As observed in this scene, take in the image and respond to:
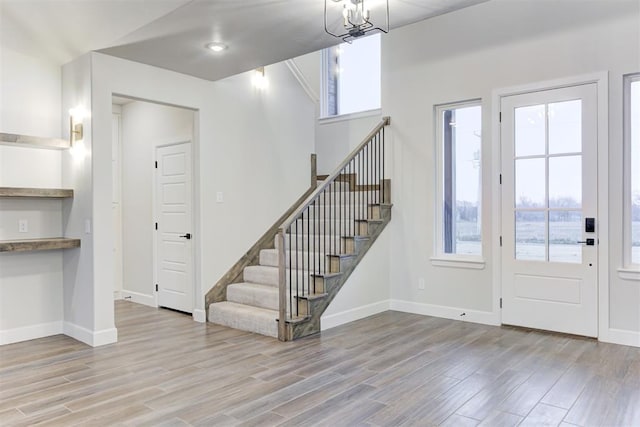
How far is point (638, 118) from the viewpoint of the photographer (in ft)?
12.6

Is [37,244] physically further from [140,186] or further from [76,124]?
[140,186]

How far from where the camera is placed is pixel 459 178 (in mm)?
4957

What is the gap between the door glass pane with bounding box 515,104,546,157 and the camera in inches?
170

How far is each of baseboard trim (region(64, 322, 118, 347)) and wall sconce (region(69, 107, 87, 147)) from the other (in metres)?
1.74

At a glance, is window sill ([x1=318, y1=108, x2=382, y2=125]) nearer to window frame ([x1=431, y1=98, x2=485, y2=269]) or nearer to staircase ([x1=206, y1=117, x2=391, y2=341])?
staircase ([x1=206, y1=117, x2=391, y2=341])

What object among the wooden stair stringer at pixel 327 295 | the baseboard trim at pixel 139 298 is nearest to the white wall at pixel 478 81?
the wooden stair stringer at pixel 327 295

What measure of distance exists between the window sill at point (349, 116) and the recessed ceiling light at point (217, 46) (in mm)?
2737

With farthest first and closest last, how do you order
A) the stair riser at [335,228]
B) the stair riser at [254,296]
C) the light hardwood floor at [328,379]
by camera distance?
the stair riser at [335,228] < the stair riser at [254,296] < the light hardwood floor at [328,379]

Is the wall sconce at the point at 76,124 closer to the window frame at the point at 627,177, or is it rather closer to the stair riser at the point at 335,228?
the stair riser at the point at 335,228

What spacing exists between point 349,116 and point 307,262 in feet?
8.42

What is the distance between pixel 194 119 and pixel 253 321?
7.44 ft

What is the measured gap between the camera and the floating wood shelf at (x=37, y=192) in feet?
12.8

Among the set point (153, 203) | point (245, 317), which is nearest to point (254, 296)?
point (245, 317)

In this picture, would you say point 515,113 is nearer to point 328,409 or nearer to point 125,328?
point 328,409
